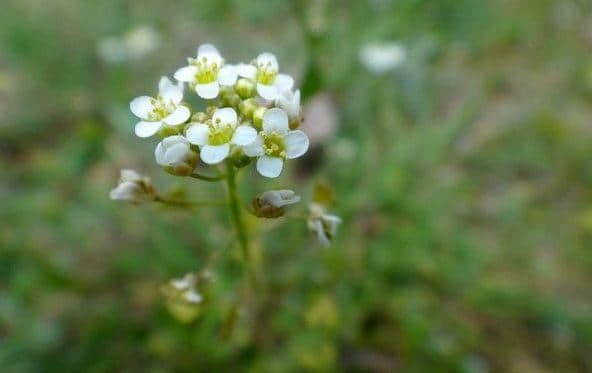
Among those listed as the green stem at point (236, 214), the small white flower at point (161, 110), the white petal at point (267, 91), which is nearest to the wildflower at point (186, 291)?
the green stem at point (236, 214)

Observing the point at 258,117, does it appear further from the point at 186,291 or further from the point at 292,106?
the point at 186,291

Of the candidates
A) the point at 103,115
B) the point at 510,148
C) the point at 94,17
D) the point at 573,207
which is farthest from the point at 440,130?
the point at 94,17

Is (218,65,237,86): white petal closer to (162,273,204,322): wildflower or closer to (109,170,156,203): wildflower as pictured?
(109,170,156,203): wildflower

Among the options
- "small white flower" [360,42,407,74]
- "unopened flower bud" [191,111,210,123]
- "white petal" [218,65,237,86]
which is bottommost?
"unopened flower bud" [191,111,210,123]

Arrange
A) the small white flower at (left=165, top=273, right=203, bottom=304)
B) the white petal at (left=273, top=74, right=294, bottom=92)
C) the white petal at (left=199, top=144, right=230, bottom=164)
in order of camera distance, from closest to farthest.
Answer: the white petal at (left=199, top=144, right=230, bottom=164)
the white petal at (left=273, top=74, right=294, bottom=92)
the small white flower at (left=165, top=273, right=203, bottom=304)

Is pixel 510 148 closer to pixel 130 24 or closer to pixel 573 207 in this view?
pixel 573 207

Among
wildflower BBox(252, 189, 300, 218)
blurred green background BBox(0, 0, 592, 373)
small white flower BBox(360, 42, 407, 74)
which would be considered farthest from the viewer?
small white flower BBox(360, 42, 407, 74)

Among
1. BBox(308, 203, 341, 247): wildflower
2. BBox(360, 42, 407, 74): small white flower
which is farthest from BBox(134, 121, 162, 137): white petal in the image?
BBox(360, 42, 407, 74): small white flower
